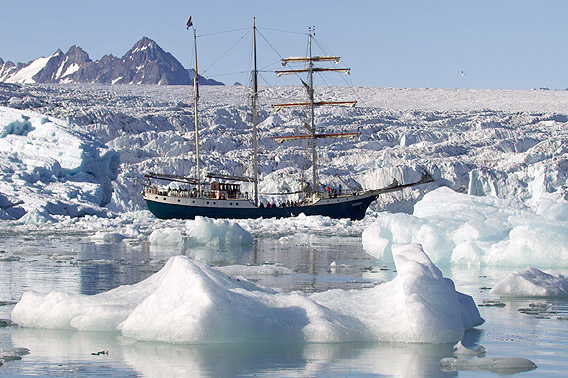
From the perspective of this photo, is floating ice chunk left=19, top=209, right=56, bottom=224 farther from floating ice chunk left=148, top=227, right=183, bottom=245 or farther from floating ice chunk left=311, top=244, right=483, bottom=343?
floating ice chunk left=311, top=244, right=483, bottom=343

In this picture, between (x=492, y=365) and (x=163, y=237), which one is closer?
(x=492, y=365)

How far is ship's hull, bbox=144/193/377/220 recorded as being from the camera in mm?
36625


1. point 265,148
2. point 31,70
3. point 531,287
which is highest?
point 31,70

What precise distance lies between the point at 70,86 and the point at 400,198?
37.7m

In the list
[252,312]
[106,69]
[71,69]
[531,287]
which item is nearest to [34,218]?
[531,287]

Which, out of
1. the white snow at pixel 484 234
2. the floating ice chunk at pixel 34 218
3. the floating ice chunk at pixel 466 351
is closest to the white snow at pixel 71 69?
the floating ice chunk at pixel 34 218

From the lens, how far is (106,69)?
136 meters

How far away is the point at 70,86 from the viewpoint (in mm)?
65500

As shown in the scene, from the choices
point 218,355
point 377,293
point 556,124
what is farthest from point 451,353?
point 556,124

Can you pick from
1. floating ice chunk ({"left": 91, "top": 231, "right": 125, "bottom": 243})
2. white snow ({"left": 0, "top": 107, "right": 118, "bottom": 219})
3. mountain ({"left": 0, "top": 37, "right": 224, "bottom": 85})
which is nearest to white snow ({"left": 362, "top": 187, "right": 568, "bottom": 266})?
floating ice chunk ({"left": 91, "top": 231, "right": 125, "bottom": 243})

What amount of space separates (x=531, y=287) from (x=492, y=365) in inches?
156

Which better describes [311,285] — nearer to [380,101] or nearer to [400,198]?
[400,198]

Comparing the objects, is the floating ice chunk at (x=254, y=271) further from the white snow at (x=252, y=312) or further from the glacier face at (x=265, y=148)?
the glacier face at (x=265, y=148)

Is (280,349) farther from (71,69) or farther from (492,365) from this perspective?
(71,69)
